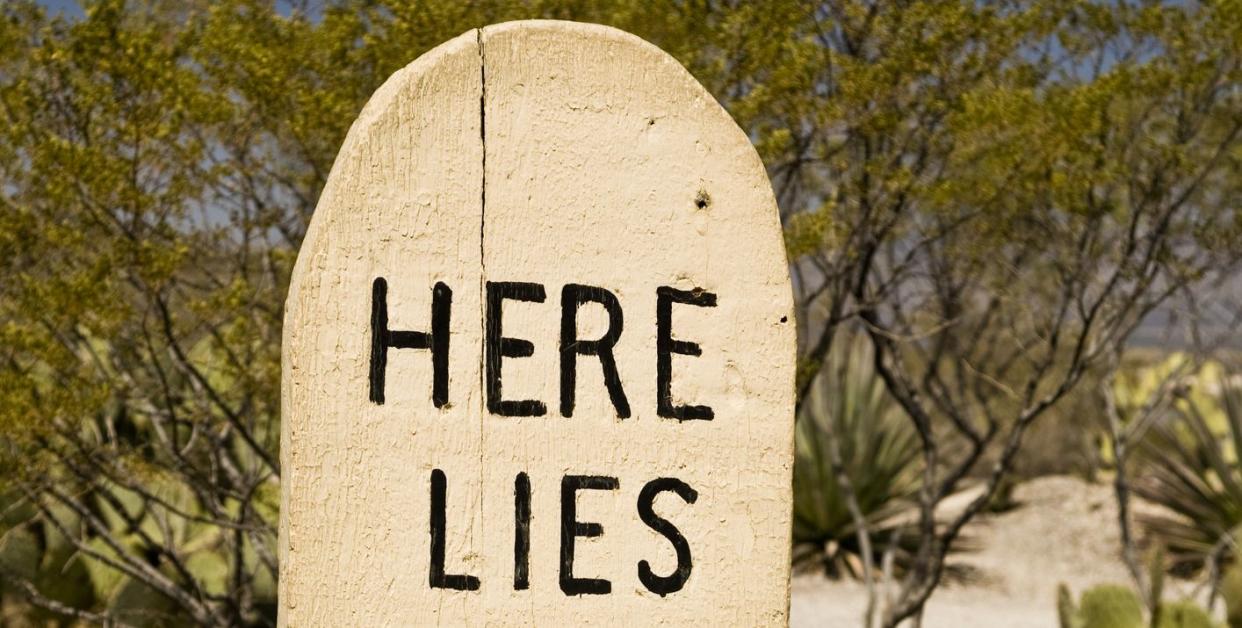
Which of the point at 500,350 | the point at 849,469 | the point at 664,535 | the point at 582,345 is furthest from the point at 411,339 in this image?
the point at 849,469

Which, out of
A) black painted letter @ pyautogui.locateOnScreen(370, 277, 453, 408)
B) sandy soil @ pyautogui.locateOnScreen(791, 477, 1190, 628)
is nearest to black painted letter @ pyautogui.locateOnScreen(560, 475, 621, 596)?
black painted letter @ pyautogui.locateOnScreen(370, 277, 453, 408)

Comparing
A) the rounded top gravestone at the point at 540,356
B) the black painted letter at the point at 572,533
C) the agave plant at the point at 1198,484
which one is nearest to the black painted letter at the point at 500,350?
the rounded top gravestone at the point at 540,356

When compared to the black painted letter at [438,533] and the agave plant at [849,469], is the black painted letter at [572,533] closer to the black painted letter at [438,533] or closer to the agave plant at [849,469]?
the black painted letter at [438,533]

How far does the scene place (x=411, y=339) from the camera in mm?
2104

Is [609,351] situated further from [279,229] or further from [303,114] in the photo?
[279,229]

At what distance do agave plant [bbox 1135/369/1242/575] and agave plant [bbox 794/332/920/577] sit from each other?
237 cm

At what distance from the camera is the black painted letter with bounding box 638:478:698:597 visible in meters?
2.18

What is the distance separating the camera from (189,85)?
5023 mm

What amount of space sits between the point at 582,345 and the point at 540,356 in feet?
0.22

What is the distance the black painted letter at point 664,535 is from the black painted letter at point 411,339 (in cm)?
35

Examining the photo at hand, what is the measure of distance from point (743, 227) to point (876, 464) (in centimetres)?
1001

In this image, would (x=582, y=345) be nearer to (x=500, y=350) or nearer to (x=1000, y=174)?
(x=500, y=350)

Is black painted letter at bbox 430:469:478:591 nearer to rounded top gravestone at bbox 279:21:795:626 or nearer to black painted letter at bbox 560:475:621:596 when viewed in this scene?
rounded top gravestone at bbox 279:21:795:626

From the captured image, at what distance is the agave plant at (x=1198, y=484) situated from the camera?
11820mm
